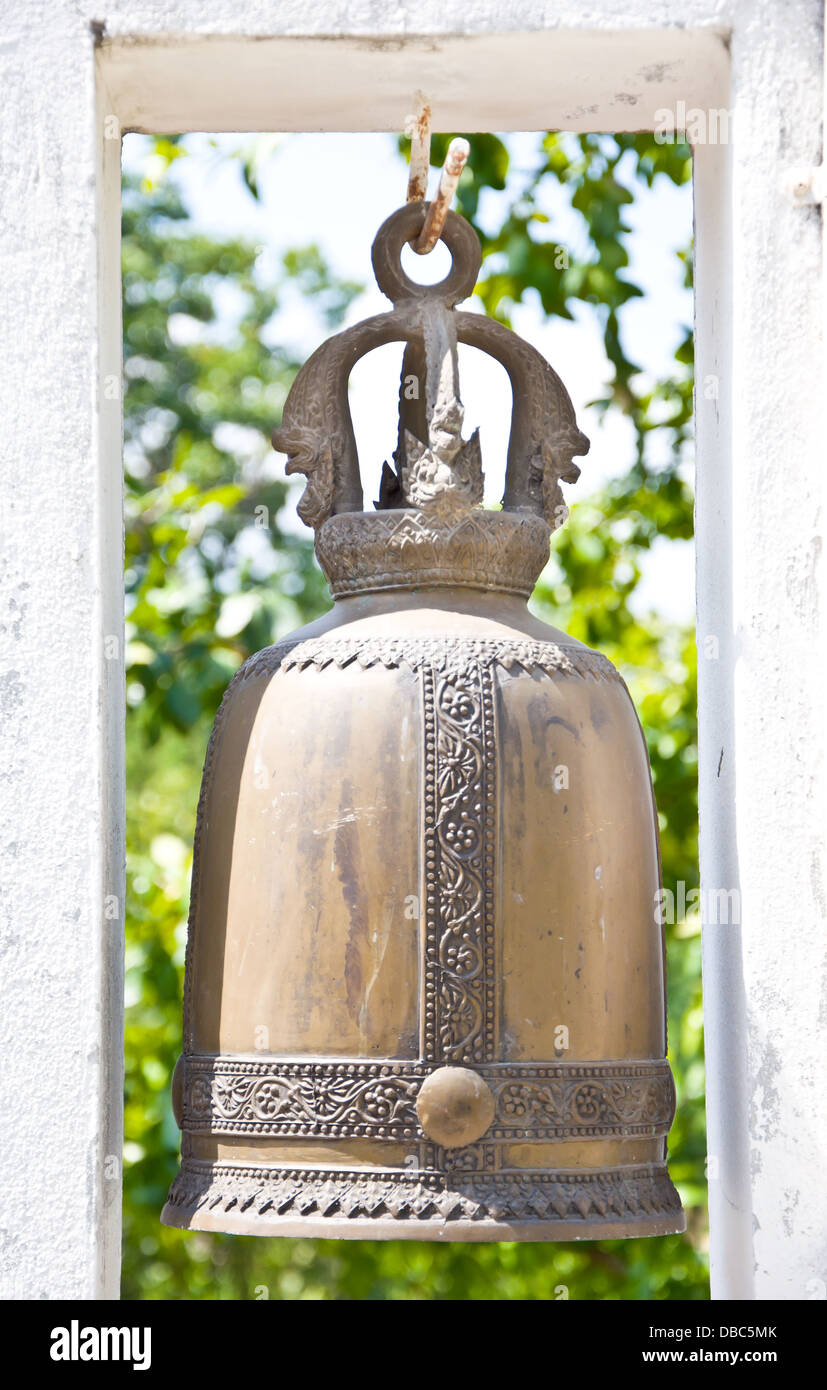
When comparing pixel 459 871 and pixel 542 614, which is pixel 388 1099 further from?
pixel 542 614

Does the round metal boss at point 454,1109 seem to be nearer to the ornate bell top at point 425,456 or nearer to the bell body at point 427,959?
the bell body at point 427,959

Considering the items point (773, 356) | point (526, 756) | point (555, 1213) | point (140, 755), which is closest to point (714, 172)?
point (773, 356)

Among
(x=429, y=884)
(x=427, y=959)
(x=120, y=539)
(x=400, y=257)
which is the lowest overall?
(x=427, y=959)

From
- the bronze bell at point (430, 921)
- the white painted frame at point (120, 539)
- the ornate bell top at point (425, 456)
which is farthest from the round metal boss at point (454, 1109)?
the ornate bell top at point (425, 456)

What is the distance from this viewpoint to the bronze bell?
2.52m

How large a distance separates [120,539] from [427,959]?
89cm

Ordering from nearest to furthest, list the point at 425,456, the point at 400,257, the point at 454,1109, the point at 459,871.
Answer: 1. the point at 454,1109
2. the point at 459,871
3. the point at 425,456
4. the point at 400,257

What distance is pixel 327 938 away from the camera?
258cm

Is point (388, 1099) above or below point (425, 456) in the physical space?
below

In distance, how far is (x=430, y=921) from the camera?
2564mm

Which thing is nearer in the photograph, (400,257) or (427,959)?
(427,959)

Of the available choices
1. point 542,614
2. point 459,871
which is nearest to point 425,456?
point 459,871

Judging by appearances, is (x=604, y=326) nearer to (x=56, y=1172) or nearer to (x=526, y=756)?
(x=526, y=756)

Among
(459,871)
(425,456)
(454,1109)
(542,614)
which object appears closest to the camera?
(454,1109)
